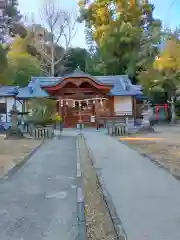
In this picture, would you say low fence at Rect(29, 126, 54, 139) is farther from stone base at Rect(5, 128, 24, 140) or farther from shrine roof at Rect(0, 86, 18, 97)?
shrine roof at Rect(0, 86, 18, 97)

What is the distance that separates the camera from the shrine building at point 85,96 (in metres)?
31.3

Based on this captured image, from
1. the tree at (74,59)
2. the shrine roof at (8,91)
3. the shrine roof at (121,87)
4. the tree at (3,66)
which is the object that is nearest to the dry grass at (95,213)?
the tree at (3,66)

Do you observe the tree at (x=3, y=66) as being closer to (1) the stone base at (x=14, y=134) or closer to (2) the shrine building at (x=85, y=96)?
(1) the stone base at (x=14, y=134)

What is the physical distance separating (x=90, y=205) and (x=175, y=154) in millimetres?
7223

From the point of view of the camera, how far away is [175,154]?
1295 cm

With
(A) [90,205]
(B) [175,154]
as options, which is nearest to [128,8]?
(B) [175,154]

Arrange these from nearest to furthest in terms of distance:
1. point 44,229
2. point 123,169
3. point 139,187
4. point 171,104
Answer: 1. point 44,229
2. point 139,187
3. point 123,169
4. point 171,104

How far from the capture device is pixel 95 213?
5.76m

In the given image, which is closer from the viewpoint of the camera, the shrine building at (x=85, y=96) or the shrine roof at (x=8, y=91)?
the shrine building at (x=85, y=96)

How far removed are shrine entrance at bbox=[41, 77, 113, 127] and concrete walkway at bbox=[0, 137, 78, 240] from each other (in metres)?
20.4

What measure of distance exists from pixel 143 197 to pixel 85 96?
25763mm

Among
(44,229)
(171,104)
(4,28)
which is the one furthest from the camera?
(4,28)

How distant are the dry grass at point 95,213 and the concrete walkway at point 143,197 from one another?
7.7 inches

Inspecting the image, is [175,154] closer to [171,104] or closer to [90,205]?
[90,205]
